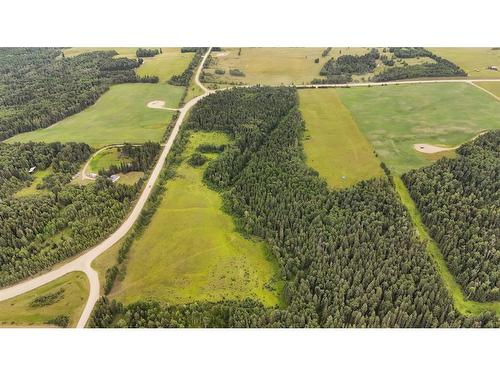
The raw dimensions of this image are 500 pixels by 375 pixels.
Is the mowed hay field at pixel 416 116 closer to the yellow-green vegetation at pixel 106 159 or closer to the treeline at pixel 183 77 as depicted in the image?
the treeline at pixel 183 77

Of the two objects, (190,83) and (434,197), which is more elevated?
(190,83)

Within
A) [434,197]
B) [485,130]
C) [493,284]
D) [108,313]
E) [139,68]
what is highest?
[139,68]

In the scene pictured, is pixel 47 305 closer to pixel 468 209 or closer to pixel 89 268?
pixel 89 268

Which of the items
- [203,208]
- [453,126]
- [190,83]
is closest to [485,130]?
[453,126]

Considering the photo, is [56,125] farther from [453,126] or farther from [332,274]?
[453,126]

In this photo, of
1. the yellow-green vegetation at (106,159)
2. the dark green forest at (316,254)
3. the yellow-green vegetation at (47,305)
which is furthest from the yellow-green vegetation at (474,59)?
the yellow-green vegetation at (47,305)

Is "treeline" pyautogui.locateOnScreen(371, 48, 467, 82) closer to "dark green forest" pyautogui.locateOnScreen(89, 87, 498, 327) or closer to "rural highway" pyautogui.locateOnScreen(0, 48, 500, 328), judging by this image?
"dark green forest" pyautogui.locateOnScreen(89, 87, 498, 327)

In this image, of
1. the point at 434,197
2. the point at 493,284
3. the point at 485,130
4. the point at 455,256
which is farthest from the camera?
the point at 485,130
